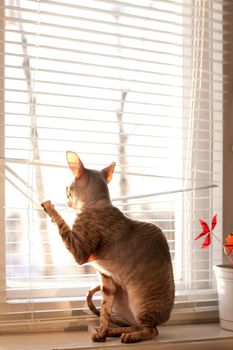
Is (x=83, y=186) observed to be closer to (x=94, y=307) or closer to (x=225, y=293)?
(x=94, y=307)

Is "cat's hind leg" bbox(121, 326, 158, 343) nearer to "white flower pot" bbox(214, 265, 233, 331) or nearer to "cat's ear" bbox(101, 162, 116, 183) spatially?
"white flower pot" bbox(214, 265, 233, 331)

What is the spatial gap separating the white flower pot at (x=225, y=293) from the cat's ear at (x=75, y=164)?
1.58 feet

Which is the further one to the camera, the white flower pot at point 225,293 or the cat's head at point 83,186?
the white flower pot at point 225,293

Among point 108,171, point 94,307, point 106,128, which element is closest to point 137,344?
point 94,307

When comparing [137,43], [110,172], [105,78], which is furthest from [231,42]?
[110,172]

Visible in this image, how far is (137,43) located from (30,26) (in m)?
0.32

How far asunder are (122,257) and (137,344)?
21 centimetres

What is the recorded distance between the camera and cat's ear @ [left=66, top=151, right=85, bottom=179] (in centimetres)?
134

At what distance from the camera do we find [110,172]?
4.63ft

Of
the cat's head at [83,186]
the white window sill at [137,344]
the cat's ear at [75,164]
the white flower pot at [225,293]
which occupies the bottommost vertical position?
the white window sill at [137,344]

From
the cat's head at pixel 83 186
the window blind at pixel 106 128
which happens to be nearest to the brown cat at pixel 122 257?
the cat's head at pixel 83 186

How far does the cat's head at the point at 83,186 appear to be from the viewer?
1.34 meters

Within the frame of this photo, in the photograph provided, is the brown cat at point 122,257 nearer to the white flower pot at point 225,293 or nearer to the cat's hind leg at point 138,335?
the cat's hind leg at point 138,335

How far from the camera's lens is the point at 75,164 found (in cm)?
134
